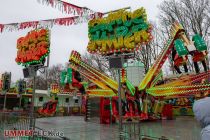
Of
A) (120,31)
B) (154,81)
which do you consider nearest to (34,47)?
(120,31)

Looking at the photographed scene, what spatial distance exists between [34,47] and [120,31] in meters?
3.77

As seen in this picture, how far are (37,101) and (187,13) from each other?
80.3 ft

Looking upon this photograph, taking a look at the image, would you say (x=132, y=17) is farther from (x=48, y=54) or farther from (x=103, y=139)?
(x=103, y=139)

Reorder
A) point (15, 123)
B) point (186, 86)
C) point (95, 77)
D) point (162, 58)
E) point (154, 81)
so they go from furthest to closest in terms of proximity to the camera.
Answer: point (95, 77), point (154, 81), point (162, 58), point (186, 86), point (15, 123)

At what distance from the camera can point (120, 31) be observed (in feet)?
39.8

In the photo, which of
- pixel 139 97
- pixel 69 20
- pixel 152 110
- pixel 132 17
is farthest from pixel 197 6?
pixel 69 20

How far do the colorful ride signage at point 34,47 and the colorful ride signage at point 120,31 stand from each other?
2450mm

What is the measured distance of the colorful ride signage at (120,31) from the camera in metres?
11.5

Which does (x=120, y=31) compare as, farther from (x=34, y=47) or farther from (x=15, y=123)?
(x=15, y=123)

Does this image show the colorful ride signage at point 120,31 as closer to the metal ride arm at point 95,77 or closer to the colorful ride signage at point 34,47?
the colorful ride signage at point 34,47

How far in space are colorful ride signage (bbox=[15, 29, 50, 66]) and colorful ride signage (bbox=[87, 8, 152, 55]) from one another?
2.45 metres

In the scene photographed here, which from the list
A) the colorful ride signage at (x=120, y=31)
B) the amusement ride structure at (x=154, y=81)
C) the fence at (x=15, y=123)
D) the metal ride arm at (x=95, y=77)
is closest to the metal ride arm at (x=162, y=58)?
the amusement ride structure at (x=154, y=81)

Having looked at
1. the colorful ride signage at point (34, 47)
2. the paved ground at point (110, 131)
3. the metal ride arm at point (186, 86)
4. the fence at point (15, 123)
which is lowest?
the paved ground at point (110, 131)

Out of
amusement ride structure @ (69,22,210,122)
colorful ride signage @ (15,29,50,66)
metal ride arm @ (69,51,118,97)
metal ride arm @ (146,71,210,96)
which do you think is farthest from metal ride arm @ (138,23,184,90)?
colorful ride signage @ (15,29,50,66)
